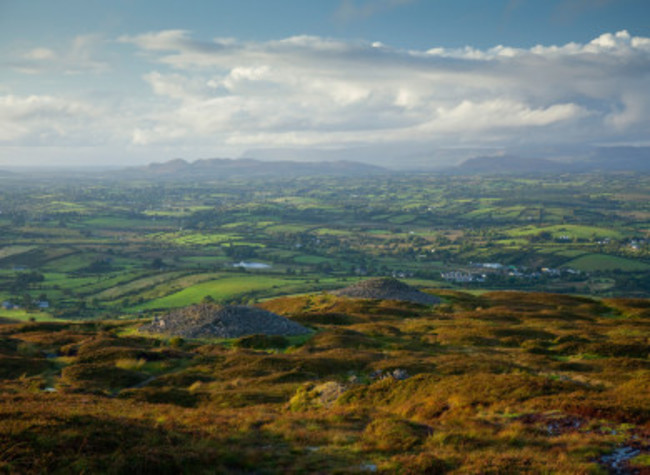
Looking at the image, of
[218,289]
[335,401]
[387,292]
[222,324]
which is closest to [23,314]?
[218,289]

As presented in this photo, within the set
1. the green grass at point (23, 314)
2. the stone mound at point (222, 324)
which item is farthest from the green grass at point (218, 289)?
the stone mound at point (222, 324)

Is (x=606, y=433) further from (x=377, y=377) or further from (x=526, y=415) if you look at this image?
(x=377, y=377)

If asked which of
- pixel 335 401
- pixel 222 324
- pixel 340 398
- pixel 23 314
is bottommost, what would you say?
pixel 23 314

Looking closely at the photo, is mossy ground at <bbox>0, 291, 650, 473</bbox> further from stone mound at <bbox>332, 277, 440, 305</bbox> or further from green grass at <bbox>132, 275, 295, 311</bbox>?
green grass at <bbox>132, 275, 295, 311</bbox>

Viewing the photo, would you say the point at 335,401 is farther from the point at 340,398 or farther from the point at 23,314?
the point at 23,314

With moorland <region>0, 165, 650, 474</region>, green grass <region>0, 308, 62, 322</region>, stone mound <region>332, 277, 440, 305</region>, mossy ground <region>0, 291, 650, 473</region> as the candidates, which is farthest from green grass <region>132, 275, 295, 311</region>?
mossy ground <region>0, 291, 650, 473</region>

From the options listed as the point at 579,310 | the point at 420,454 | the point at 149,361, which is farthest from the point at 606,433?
the point at 579,310
